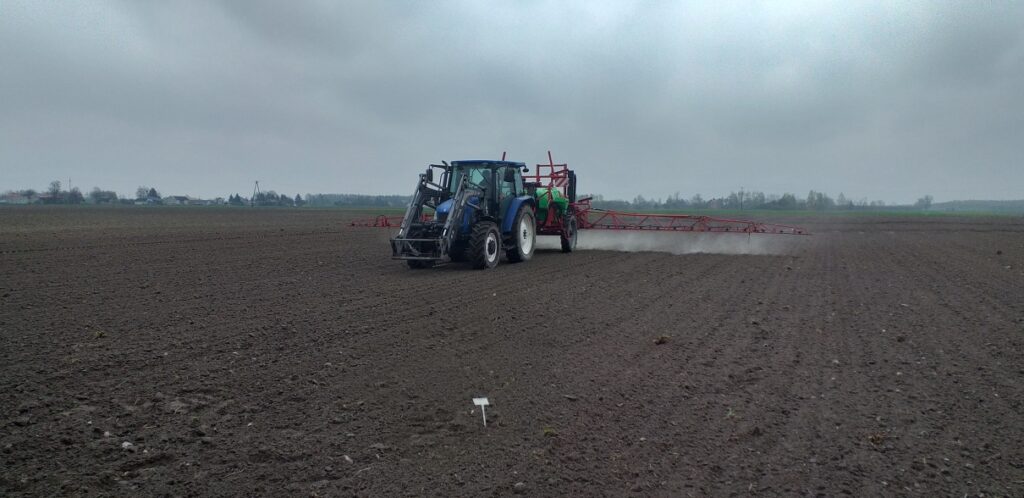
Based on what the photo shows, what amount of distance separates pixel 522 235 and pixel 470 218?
1.97m

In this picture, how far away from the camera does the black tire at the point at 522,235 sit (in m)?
14.7

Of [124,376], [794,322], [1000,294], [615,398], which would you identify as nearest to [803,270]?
[1000,294]

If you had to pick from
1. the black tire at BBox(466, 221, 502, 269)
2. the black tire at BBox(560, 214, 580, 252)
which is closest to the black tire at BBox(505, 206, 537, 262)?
the black tire at BBox(466, 221, 502, 269)

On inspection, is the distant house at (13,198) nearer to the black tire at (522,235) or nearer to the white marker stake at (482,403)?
the black tire at (522,235)

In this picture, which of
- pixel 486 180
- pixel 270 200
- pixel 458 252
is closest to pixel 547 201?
pixel 486 180

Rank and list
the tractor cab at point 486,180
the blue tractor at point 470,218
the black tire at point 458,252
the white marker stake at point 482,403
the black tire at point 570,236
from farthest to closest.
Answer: the black tire at point 570,236
the tractor cab at point 486,180
the black tire at point 458,252
the blue tractor at point 470,218
the white marker stake at point 482,403

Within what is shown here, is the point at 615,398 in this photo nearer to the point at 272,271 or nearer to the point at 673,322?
the point at 673,322

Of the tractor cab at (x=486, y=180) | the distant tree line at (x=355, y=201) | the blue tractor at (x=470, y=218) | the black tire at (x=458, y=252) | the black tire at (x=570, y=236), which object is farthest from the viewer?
the distant tree line at (x=355, y=201)

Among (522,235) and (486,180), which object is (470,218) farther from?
(522,235)

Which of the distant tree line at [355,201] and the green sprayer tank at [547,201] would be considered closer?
the green sprayer tank at [547,201]

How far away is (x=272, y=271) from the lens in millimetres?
13078

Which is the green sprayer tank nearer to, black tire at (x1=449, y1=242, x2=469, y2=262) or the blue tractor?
the blue tractor

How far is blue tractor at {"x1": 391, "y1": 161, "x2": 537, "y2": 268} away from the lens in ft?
42.9

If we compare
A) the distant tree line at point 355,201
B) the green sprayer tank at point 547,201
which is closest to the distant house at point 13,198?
the distant tree line at point 355,201
